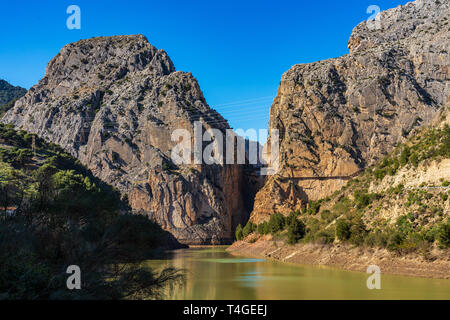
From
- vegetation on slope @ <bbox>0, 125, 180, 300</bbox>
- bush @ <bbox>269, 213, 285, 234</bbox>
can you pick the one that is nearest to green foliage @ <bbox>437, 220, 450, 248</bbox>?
vegetation on slope @ <bbox>0, 125, 180, 300</bbox>

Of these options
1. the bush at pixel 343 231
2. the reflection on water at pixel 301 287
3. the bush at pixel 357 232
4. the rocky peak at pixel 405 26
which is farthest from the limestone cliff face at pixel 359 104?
the reflection on water at pixel 301 287

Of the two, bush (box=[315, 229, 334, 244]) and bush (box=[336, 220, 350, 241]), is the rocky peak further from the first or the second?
bush (box=[336, 220, 350, 241])

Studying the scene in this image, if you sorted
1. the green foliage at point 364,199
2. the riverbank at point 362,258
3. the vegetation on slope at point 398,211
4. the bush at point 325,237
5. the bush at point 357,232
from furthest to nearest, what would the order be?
the bush at point 325,237 → the green foliage at point 364,199 → the bush at point 357,232 → the vegetation on slope at point 398,211 → the riverbank at point 362,258

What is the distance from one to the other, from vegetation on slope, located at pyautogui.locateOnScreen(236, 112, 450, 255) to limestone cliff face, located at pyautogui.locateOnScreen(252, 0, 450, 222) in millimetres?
48589

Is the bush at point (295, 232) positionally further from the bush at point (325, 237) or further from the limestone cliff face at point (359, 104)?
the limestone cliff face at point (359, 104)

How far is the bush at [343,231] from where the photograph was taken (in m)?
60.4

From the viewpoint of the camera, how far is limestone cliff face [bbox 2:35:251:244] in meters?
141

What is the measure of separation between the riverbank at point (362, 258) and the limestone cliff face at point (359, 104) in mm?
45969

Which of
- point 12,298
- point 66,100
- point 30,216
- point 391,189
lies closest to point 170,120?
point 66,100

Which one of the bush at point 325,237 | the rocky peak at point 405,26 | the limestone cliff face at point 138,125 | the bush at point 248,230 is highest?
the rocky peak at point 405,26

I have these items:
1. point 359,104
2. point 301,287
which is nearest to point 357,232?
point 301,287

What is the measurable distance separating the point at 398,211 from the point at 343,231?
317 inches
